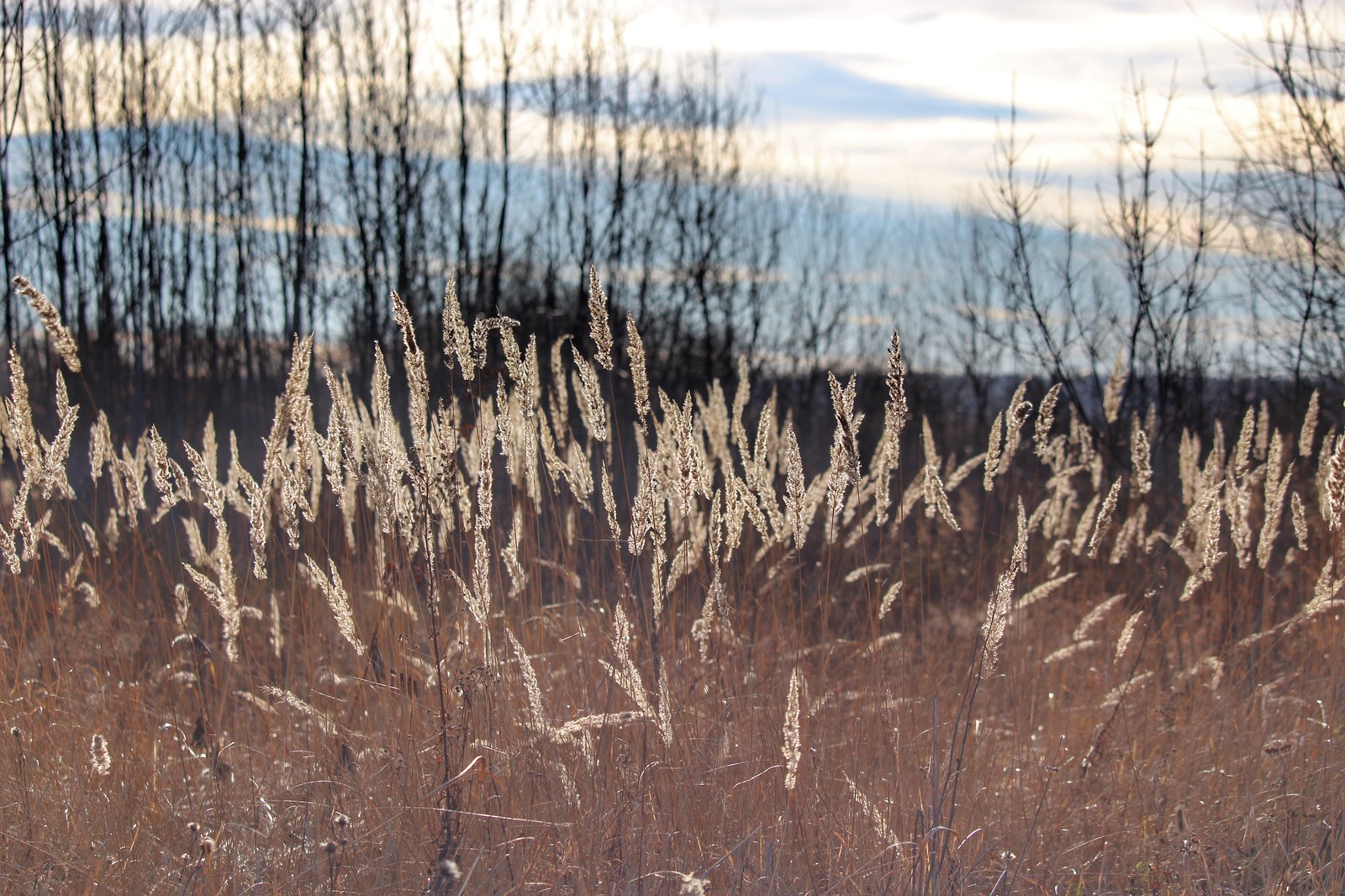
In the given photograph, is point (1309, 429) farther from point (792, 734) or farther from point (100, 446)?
point (100, 446)

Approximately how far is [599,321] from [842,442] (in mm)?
567

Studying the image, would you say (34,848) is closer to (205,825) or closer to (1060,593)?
(205,825)

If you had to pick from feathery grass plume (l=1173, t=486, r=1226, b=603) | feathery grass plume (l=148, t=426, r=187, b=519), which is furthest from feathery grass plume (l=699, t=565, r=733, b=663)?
feathery grass plume (l=148, t=426, r=187, b=519)

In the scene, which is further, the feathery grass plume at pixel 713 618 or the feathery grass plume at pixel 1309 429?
the feathery grass plume at pixel 1309 429

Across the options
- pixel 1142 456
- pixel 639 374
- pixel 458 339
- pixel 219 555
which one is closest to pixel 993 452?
pixel 1142 456

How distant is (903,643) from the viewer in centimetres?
272

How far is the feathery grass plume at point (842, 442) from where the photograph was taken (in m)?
2.06

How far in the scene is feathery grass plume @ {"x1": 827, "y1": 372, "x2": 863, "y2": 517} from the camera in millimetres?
2062

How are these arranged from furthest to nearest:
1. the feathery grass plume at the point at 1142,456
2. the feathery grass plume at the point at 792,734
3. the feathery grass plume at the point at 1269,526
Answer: the feathery grass plume at the point at 1269,526 < the feathery grass plume at the point at 1142,456 < the feathery grass plume at the point at 792,734

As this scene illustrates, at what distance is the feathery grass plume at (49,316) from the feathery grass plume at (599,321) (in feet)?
3.67

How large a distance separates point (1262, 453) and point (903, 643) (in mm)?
2275

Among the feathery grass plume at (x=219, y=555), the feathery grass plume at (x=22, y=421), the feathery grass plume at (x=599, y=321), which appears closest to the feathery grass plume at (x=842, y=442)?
the feathery grass plume at (x=599, y=321)

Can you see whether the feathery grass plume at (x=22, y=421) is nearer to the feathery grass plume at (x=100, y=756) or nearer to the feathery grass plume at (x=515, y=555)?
the feathery grass plume at (x=100, y=756)

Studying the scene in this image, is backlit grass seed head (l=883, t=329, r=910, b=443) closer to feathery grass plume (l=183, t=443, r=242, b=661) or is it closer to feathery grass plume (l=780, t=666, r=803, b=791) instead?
feathery grass plume (l=780, t=666, r=803, b=791)
